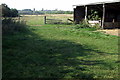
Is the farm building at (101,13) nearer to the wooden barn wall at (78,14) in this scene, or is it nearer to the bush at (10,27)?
the wooden barn wall at (78,14)

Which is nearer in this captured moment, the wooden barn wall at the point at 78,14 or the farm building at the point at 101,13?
the farm building at the point at 101,13

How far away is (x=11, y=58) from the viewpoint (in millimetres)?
5559

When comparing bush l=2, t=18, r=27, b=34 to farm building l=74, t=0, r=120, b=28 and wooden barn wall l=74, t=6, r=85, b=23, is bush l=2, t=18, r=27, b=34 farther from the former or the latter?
wooden barn wall l=74, t=6, r=85, b=23

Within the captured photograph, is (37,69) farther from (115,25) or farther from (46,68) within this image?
(115,25)

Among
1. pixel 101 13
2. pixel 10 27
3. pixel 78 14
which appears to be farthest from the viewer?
pixel 78 14

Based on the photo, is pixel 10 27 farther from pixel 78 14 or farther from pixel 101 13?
pixel 101 13

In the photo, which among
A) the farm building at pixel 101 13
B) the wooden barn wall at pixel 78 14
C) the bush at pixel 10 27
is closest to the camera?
the bush at pixel 10 27

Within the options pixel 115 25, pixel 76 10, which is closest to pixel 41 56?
pixel 115 25

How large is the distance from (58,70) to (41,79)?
76 cm

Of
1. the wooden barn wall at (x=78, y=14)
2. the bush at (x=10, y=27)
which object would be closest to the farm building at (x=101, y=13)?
the wooden barn wall at (x=78, y=14)

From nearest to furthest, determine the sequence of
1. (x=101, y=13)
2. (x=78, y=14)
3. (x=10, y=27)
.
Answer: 1. (x=10, y=27)
2. (x=101, y=13)
3. (x=78, y=14)

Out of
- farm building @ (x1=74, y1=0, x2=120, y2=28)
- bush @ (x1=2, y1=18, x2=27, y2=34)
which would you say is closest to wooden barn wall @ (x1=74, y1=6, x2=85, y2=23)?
farm building @ (x1=74, y1=0, x2=120, y2=28)

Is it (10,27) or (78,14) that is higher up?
(78,14)

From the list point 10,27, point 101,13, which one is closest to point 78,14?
point 101,13
